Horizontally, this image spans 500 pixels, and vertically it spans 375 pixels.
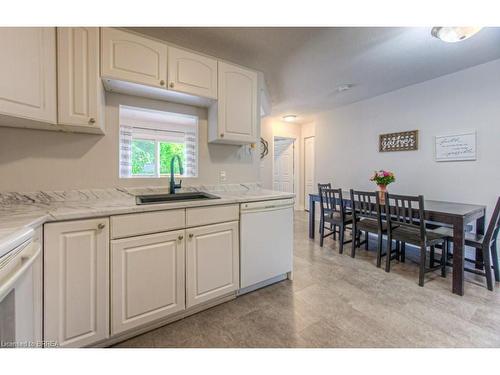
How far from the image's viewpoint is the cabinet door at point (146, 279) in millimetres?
1314

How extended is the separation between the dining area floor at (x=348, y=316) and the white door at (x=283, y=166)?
147 inches

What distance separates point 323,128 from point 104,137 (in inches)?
164

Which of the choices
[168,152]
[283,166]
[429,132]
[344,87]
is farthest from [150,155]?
[283,166]

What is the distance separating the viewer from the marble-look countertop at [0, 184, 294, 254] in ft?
3.20

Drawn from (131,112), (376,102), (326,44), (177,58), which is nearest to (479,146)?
(376,102)

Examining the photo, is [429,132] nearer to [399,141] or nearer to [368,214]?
[399,141]

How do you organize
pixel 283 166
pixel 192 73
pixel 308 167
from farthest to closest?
1. pixel 283 166
2. pixel 308 167
3. pixel 192 73

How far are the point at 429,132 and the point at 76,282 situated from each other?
13.8 ft

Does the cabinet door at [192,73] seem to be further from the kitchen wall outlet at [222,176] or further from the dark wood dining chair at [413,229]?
the dark wood dining chair at [413,229]

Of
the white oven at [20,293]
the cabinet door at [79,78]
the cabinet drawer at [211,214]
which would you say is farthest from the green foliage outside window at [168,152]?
the white oven at [20,293]

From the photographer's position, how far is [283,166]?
5887mm

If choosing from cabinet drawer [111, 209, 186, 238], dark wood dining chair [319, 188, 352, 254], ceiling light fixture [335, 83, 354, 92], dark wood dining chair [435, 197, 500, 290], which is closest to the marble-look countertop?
cabinet drawer [111, 209, 186, 238]

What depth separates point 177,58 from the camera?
5.84 ft
